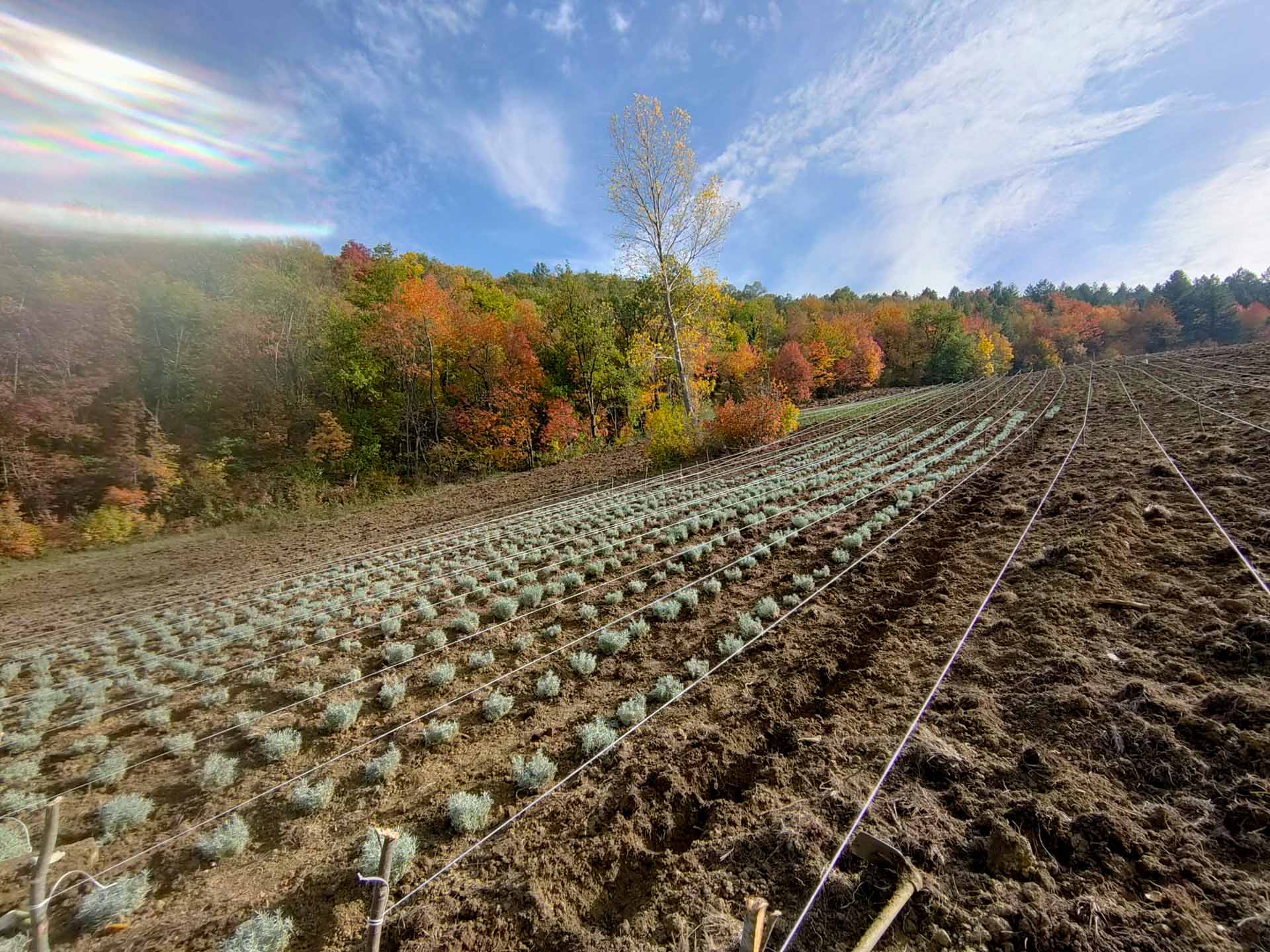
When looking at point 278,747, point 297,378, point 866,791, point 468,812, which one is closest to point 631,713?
point 468,812

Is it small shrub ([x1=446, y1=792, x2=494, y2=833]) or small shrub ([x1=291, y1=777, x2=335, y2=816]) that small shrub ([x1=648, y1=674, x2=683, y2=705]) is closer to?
small shrub ([x1=446, y1=792, x2=494, y2=833])

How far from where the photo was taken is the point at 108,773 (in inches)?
157

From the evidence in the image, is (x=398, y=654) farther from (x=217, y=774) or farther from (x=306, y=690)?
(x=217, y=774)

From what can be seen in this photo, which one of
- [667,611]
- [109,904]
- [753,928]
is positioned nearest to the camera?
[753,928]

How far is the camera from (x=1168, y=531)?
5723 mm

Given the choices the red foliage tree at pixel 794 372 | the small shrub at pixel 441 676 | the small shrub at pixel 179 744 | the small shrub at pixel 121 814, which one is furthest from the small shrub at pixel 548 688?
the red foliage tree at pixel 794 372

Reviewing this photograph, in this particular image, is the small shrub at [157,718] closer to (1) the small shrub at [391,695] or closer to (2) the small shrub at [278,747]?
(2) the small shrub at [278,747]

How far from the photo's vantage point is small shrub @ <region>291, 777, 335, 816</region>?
11.3ft

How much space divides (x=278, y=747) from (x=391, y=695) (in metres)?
0.97

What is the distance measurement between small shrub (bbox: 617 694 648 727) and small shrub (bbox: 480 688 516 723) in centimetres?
117

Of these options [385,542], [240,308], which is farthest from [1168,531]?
[240,308]

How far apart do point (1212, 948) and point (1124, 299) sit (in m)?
155

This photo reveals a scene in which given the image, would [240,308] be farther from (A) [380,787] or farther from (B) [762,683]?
(B) [762,683]

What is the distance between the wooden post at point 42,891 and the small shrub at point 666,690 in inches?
144
